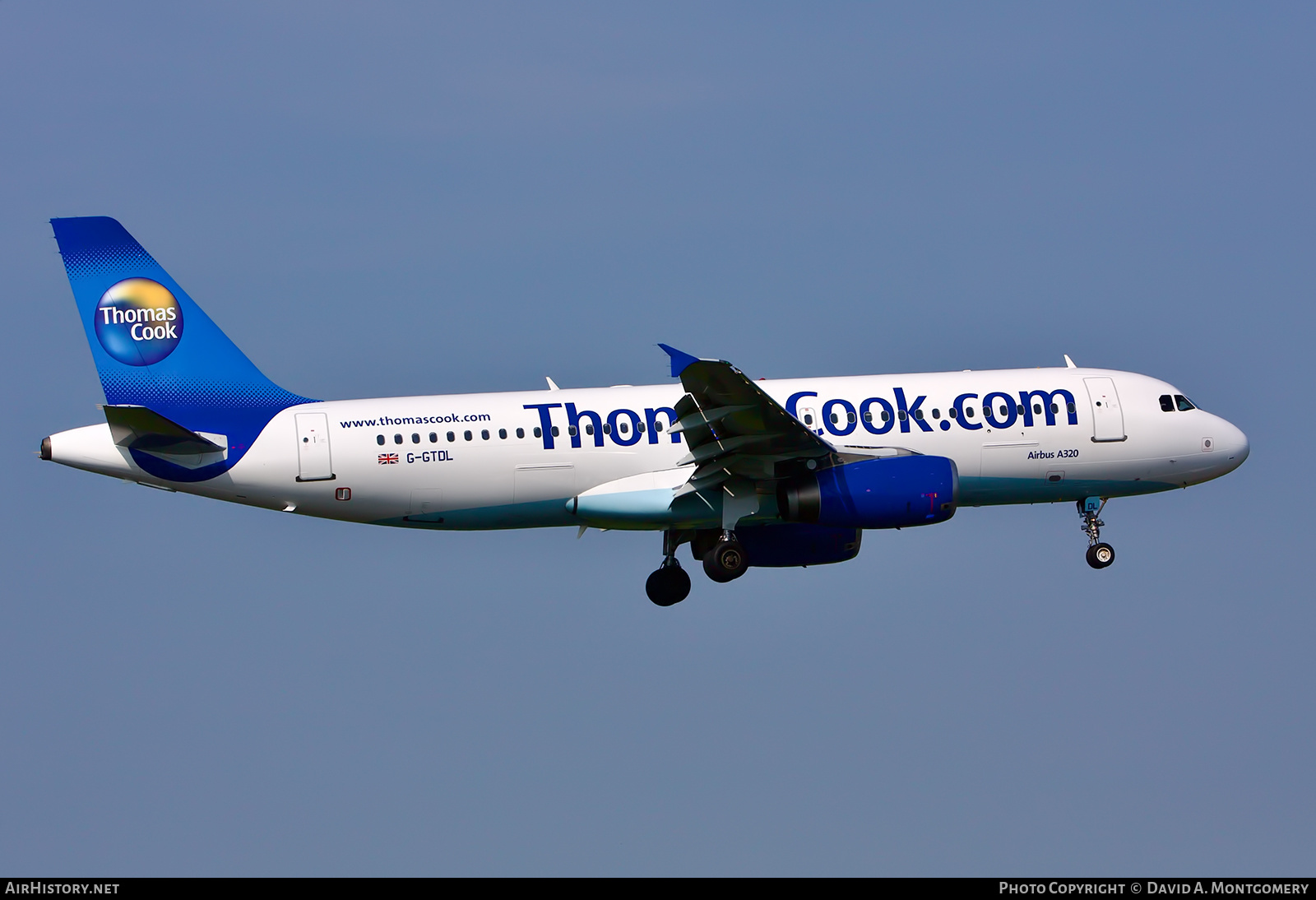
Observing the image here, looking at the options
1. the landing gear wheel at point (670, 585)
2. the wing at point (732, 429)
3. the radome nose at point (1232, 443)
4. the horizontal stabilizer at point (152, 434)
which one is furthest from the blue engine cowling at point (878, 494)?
the horizontal stabilizer at point (152, 434)

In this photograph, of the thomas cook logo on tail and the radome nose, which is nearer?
the thomas cook logo on tail

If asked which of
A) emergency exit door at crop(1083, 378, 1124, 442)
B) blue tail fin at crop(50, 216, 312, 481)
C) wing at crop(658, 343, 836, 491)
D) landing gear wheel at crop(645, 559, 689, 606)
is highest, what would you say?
blue tail fin at crop(50, 216, 312, 481)

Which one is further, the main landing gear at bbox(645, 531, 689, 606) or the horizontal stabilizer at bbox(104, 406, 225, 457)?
the main landing gear at bbox(645, 531, 689, 606)

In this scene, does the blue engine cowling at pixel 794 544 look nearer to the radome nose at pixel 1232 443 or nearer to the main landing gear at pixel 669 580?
the main landing gear at pixel 669 580

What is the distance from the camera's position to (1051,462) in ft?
147

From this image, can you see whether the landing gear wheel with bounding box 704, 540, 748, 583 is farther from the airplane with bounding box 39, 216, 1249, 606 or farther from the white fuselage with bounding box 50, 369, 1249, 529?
the white fuselage with bounding box 50, 369, 1249, 529

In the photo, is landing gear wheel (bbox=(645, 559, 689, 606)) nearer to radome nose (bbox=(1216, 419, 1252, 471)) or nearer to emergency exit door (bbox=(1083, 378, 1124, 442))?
emergency exit door (bbox=(1083, 378, 1124, 442))

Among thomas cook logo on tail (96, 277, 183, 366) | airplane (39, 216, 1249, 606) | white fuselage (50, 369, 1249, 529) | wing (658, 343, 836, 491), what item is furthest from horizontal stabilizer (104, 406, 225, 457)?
wing (658, 343, 836, 491)

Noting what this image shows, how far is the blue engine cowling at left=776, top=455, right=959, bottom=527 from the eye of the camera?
4150 centimetres

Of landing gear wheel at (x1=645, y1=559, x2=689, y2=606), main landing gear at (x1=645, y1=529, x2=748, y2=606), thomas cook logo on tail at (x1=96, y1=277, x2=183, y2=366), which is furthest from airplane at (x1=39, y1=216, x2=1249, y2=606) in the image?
landing gear wheel at (x1=645, y1=559, x2=689, y2=606)

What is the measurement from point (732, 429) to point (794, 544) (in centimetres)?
705

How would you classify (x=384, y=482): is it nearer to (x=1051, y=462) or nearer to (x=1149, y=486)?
(x=1051, y=462)

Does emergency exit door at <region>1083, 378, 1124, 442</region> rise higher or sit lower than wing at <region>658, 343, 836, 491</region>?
higher
